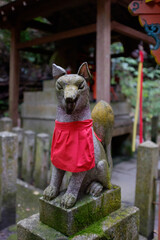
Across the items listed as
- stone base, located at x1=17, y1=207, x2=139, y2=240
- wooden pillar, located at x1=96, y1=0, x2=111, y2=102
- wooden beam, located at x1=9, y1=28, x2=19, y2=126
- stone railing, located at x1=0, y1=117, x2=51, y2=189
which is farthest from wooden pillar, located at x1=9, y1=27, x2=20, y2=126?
stone base, located at x1=17, y1=207, x2=139, y2=240

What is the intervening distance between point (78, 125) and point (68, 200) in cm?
51

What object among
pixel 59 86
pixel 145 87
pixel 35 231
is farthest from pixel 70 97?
pixel 145 87

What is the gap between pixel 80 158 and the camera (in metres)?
1.46

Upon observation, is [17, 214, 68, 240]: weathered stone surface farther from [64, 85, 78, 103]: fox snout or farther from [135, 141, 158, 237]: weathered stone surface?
[135, 141, 158, 237]: weathered stone surface

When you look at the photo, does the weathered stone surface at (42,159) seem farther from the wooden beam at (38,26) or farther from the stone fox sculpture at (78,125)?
the wooden beam at (38,26)

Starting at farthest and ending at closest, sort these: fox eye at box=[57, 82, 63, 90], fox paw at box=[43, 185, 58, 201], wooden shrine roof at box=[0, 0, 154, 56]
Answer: wooden shrine roof at box=[0, 0, 154, 56]
fox paw at box=[43, 185, 58, 201]
fox eye at box=[57, 82, 63, 90]

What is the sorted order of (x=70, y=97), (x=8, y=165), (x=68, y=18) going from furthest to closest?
(x=68, y=18) → (x=8, y=165) → (x=70, y=97)

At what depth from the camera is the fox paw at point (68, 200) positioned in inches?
57.1

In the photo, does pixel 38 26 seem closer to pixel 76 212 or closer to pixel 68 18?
pixel 68 18

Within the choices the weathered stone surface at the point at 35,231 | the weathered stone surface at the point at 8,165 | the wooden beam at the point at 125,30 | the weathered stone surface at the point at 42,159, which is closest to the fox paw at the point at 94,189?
the weathered stone surface at the point at 35,231

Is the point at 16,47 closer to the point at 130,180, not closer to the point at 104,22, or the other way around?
the point at 104,22

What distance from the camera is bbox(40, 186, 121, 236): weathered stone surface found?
4.77ft

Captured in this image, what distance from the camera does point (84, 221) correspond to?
1.53m

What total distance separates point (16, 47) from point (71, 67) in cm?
153
